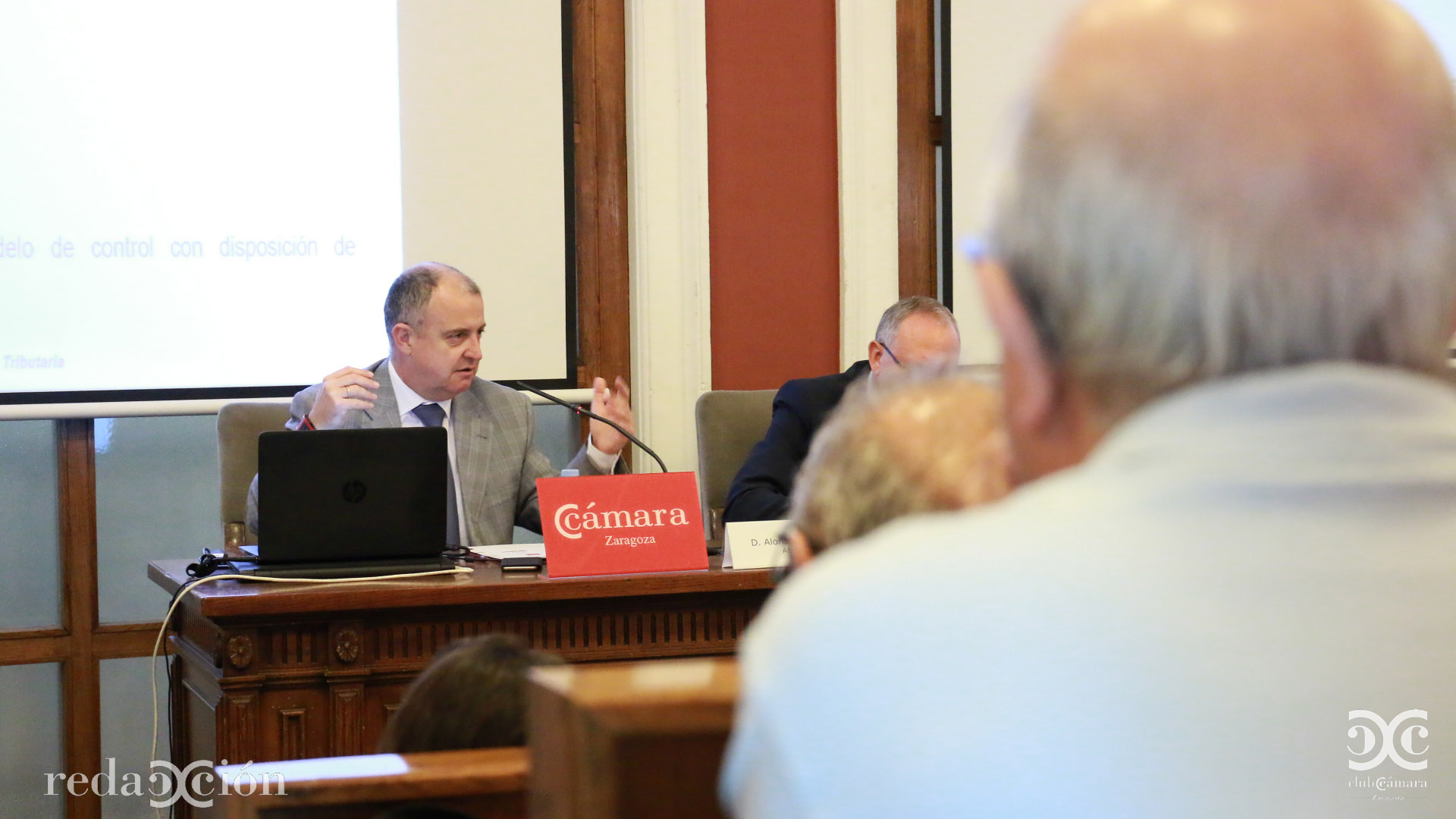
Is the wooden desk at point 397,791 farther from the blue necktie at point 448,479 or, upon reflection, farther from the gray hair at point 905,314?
the gray hair at point 905,314

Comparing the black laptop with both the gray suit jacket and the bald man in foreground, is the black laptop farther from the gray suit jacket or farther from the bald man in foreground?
the bald man in foreground

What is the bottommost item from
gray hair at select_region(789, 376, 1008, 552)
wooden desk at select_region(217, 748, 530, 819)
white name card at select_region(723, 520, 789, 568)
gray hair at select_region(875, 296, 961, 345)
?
white name card at select_region(723, 520, 789, 568)

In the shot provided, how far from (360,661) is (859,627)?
6.63 ft

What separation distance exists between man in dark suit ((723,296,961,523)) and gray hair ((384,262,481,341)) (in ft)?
2.54

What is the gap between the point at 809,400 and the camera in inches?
127

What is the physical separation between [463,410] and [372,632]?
37.0 inches

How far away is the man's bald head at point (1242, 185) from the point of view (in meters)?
0.43

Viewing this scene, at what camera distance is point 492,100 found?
12.4 ft

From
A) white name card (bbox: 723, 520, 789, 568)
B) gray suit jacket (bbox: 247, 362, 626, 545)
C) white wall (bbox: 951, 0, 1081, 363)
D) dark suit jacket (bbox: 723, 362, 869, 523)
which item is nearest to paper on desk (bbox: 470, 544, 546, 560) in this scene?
gray suit jacket (bbox: 247, 362, 626, 545)

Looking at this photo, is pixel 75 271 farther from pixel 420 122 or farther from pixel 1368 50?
pixel 1368 50

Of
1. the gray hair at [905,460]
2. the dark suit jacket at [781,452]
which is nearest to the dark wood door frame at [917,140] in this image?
the dark suit jacket at [781,452]

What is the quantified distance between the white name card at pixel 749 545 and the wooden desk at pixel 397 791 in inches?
68.6

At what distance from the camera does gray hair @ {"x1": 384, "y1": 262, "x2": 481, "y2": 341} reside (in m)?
3.11

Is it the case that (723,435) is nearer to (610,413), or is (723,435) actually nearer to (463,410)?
(610,413)
